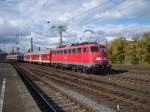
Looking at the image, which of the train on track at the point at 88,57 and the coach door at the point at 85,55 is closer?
the train on track at the point at 88,57

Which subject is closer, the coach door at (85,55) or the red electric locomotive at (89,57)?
the red electric locomotive at (89,57)

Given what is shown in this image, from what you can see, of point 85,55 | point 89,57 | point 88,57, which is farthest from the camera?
point 85,55

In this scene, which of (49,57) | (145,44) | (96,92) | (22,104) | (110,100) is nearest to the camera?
(22,104)

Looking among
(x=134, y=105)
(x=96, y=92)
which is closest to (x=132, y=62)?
(x=96, y=92)

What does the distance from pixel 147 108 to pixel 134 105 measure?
0.90m

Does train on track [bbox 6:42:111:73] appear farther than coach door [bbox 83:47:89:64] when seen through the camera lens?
No

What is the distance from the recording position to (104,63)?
29891 mm

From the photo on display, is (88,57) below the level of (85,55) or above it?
below

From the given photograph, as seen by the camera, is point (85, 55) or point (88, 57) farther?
point (85, 55)

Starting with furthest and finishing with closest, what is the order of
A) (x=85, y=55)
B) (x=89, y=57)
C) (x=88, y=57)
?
(x=85, y=55) < (x=88, y=57) < (x=89, y=57)

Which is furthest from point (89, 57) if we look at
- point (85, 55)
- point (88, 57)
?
point (85, 55)

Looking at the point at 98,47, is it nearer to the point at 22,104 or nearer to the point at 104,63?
the point at 104,63

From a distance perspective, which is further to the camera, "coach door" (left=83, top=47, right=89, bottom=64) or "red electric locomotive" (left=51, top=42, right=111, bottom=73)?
"coach door" (left=83, top=47, right=89, bottom=64)

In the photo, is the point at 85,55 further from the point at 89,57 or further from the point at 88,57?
the point at 89,57
